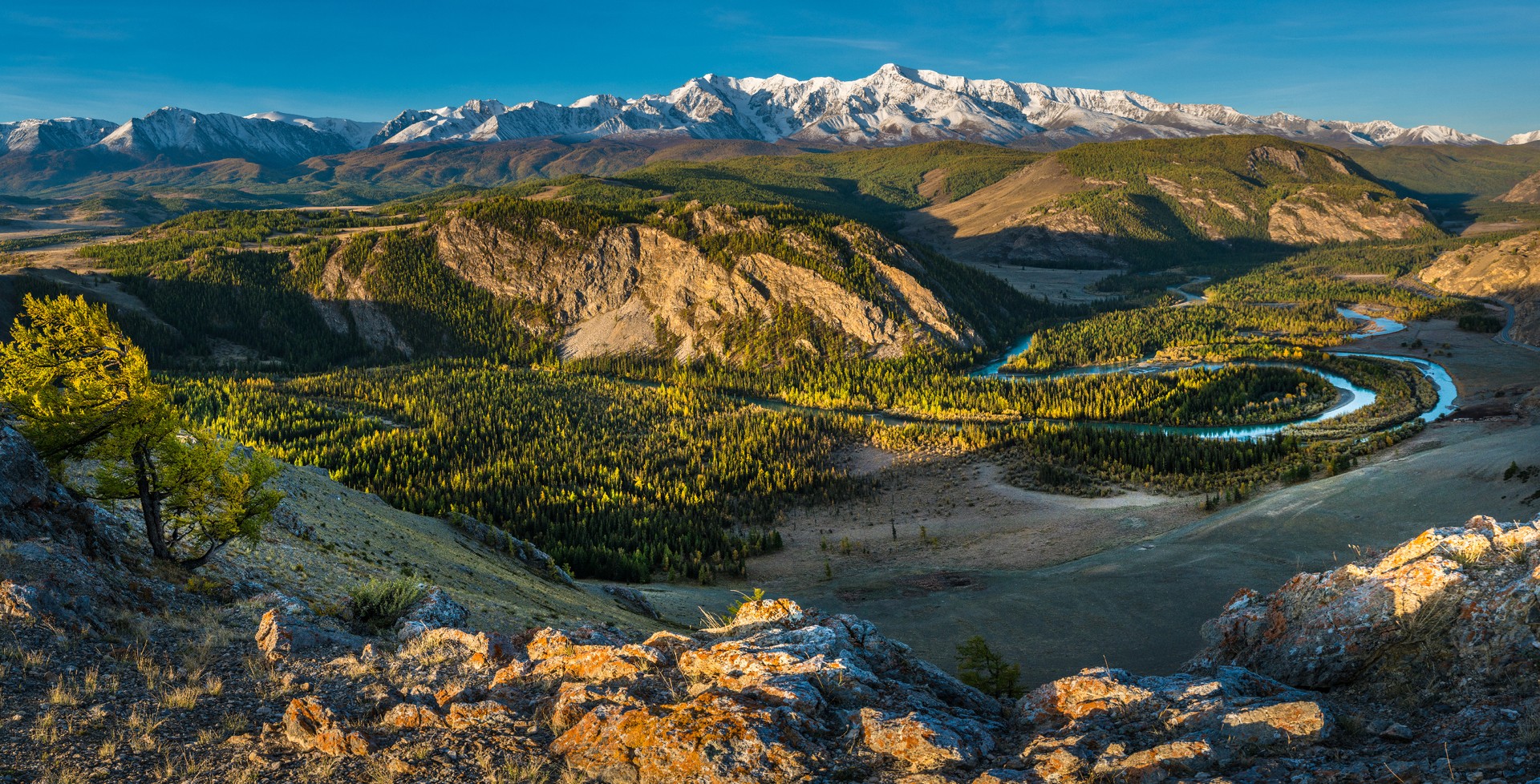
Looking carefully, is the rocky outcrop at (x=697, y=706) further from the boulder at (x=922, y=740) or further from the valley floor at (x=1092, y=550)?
the valley floor at (x=1092, y=550)

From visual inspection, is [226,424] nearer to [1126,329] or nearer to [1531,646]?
[1531,646]

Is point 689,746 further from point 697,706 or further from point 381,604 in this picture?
point 381,604

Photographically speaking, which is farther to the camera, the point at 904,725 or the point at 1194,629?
the point at 1194,629

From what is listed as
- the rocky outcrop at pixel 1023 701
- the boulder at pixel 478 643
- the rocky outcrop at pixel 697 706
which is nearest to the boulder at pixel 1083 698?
the rocky outcrop at pixel 1023 701

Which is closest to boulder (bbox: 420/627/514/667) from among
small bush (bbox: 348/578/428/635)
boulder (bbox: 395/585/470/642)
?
boulder (bbox: 395/585/470/642)

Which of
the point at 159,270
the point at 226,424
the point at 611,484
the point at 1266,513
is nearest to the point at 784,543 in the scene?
the point at 611,484

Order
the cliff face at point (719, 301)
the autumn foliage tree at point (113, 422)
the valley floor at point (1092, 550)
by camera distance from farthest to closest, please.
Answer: the cliff face at point (719, 301) → the valley floor at point (1092, 550) → the autumn foliage tree at point (113, 422)

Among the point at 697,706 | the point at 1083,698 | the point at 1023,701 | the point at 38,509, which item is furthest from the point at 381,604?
the point at 1083,698
